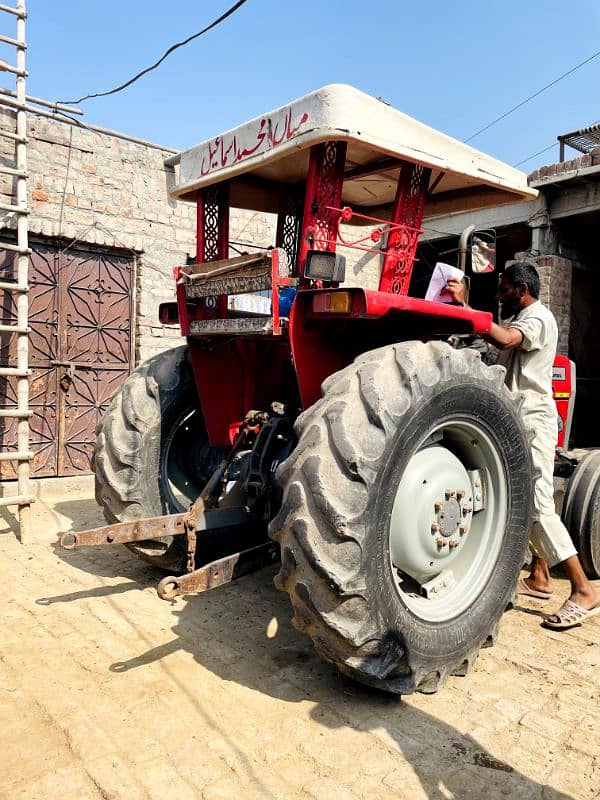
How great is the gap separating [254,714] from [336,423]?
1.15m

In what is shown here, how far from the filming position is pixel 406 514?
8.68 ft

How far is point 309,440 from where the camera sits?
232 cm

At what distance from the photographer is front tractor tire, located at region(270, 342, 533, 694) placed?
7.37 feet

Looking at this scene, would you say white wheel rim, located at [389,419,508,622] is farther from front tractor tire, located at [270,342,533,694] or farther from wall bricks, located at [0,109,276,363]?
wall bricks, located at [0,109,276,363]

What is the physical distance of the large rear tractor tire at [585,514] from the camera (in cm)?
405

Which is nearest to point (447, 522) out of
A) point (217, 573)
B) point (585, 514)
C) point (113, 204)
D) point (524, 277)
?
point (217, 573)

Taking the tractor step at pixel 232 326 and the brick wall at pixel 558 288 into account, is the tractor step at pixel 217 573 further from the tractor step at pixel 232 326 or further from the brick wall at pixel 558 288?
the brick wall at pixel 558 288

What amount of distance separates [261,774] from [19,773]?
0.77 metres

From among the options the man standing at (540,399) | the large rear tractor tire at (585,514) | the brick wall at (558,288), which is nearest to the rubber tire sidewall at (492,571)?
the man standing at (540,399)

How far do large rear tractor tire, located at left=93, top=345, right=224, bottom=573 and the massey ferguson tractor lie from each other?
0.01 m

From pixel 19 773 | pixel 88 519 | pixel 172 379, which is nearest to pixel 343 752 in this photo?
pixel 19 773

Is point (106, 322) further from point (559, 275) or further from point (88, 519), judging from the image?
point (559, 275)

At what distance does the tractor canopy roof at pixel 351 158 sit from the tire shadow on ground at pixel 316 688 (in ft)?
7.37

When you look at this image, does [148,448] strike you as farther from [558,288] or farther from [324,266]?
[558,288]
